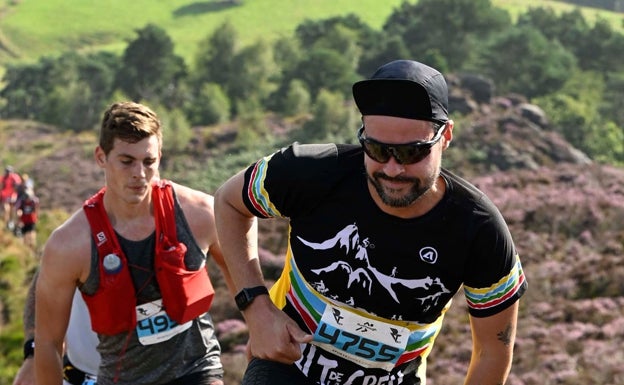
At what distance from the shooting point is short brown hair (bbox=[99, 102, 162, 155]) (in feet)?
14.3

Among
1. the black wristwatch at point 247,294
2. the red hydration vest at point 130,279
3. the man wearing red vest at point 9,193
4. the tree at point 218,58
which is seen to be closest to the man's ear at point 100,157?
the red hydration vest at point 130,279

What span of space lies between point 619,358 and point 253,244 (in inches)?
366

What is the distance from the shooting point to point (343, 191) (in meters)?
3.29

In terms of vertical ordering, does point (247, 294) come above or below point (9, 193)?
above

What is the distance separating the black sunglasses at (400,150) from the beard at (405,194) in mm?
56

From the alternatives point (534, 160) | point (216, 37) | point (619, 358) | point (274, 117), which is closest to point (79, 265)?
point (619, 358)

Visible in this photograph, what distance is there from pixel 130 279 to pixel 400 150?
1719 millimetres

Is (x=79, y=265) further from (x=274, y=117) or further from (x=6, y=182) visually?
(x=274, y=117)

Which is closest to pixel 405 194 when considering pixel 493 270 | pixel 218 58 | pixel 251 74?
pixel 493 270

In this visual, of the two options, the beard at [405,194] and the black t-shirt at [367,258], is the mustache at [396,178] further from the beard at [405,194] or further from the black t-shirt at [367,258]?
the black t-shirt at [367,258]

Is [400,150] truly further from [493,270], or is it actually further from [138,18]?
[138,18]

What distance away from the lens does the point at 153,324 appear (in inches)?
172

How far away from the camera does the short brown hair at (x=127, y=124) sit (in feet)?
14.3

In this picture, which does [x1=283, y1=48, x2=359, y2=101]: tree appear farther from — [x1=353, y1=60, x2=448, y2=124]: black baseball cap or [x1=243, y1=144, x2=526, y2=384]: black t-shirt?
[x1=353, y1=60, x2=448, y2=124]: black baseball cap
